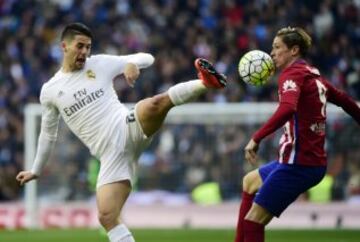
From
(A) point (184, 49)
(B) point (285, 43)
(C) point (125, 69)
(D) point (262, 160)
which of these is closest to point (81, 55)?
(C) point (125, 69)

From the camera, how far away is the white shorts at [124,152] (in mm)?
9352

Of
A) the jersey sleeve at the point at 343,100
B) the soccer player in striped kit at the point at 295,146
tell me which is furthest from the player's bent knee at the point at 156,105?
the jersey sleeve at the point at 343,100

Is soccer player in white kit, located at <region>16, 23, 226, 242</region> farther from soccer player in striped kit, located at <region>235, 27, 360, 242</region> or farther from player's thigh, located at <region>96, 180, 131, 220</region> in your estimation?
soccer player in striped kit, located at <region>235, 27, 360, 242</region>

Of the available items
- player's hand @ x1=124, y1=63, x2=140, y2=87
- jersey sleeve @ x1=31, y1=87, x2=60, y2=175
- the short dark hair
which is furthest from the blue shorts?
the short dark hair

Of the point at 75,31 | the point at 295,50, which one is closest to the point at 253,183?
the point at 295,50

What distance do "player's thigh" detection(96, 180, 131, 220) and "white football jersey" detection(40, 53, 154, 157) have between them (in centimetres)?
40

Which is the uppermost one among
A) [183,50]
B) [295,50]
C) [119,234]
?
[183,50]

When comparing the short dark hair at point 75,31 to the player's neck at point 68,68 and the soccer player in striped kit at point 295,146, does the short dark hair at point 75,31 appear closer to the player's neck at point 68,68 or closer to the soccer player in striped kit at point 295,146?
the player's neck at point 68,68

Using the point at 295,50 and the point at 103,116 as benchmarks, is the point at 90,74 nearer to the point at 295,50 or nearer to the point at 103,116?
the point at 103,116

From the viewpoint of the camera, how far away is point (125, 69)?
936 cm

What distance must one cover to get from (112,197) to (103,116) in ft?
2.63

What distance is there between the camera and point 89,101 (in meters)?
9.59

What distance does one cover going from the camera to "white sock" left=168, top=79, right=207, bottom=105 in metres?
8.95

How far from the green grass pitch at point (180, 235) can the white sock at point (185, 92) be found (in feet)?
19.7
